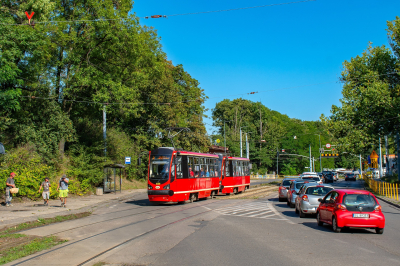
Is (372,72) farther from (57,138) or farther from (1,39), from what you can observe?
(1,39)

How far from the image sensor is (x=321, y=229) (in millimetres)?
13367

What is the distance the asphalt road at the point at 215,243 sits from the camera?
8.16 m

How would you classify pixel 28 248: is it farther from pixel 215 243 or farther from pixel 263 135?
pixel 263 135

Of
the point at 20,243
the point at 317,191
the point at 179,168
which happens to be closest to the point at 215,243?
the point at 20,243

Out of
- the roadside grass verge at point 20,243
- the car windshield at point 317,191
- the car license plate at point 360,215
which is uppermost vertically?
the car windshield at point 317,191

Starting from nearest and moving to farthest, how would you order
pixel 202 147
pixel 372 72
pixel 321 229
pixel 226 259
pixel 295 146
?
pixel 226 259 → pixel 321 229 → pixel 372 72 → pixel 202 147 → pixel 295 146

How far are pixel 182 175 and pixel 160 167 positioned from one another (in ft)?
5.16

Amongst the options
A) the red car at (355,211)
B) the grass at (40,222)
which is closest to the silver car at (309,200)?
the red car at (355,211)

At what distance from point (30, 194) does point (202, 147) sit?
30.2m

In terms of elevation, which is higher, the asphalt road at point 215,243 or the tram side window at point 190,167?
the tram side window at point 190,167

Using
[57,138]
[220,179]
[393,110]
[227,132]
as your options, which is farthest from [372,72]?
[227,132]

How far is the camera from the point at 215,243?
33.6 feet

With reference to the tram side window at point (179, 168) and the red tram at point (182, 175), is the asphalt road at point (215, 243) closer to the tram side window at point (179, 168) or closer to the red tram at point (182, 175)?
the red tram at point (182, 175)

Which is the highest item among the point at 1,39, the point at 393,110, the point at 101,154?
the point at 1,39
